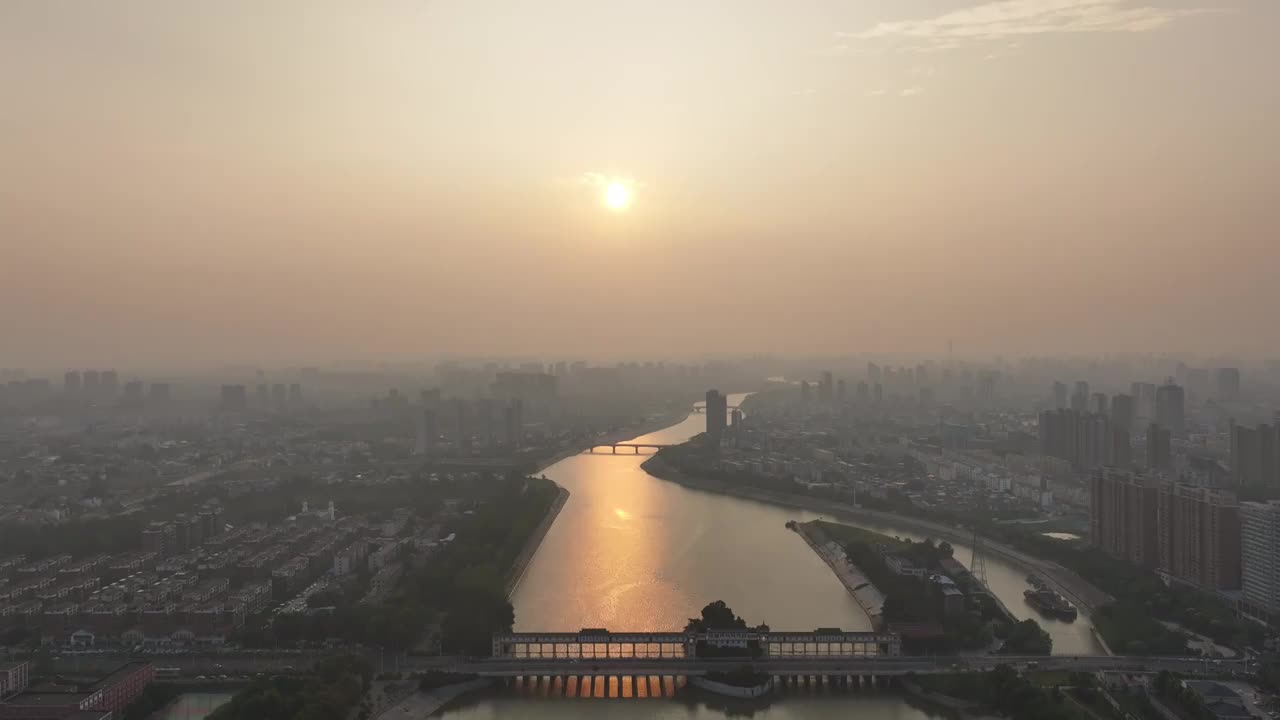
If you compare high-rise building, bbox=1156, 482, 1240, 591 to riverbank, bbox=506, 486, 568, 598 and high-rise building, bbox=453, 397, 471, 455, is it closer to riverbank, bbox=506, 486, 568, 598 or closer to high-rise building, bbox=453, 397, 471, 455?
riverbank, bbox=506, 486, 568, 598

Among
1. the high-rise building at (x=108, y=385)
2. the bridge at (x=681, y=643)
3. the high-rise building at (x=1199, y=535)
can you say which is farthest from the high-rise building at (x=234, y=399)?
the high-rise building at (x=1199, y=535)

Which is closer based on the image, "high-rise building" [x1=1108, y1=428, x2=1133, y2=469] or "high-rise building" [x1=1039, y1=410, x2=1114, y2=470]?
"high-rise building" [x1=1108, y1=428, x2=1133, y2=469]

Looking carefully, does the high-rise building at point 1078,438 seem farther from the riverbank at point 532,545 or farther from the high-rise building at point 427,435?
the high-rise building at point 427,435

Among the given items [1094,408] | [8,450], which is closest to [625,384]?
[1094,408]

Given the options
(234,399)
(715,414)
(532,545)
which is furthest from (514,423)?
(234,399)

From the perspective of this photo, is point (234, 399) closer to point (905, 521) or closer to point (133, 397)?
point (133, 397)

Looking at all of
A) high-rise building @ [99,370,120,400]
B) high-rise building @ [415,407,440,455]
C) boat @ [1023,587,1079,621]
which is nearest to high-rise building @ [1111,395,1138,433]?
boat @ [1023,587,1079,621]
